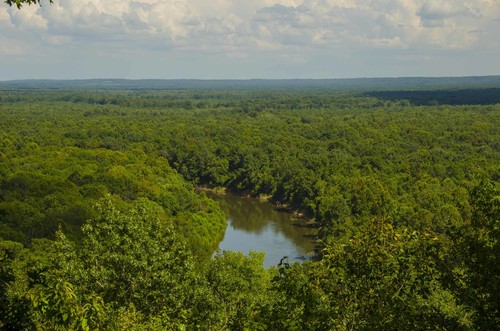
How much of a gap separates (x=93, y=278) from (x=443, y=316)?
9494mm

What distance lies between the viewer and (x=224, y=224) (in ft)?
226

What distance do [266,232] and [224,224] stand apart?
559 cm

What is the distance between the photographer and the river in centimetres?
6078

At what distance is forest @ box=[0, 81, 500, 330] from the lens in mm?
11484

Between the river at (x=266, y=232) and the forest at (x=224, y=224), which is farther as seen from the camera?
the river at (x=266, y=232)

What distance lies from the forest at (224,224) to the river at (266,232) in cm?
253

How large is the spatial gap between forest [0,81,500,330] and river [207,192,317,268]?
2.53m

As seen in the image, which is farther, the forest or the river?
the river

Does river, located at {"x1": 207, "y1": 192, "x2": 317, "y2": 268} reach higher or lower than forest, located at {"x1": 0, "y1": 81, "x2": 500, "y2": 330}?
lower

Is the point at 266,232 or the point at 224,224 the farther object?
the point at 266,232

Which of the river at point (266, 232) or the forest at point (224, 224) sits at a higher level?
the forest at point (224, 224)

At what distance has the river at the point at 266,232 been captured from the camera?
2393 inches

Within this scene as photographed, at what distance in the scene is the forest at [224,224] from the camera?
11.5 metres

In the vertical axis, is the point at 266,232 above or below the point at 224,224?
below
